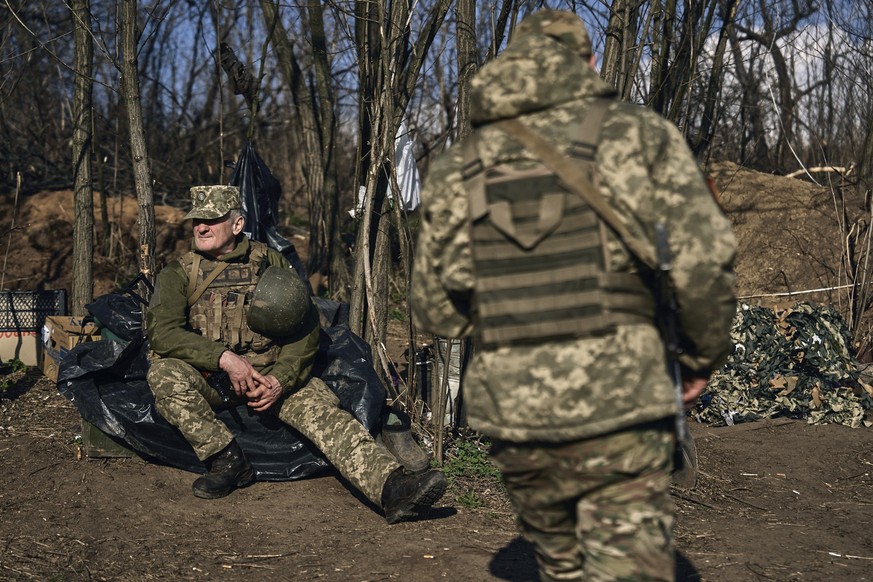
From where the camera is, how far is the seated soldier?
5219 millimetres

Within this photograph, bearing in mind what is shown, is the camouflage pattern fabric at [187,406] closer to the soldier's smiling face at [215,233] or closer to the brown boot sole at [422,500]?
the soldier's smiling face at [215,233]

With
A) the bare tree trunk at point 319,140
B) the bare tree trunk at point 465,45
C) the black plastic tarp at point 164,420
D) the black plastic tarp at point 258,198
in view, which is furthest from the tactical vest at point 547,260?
the bare tree trunk at point 319,140

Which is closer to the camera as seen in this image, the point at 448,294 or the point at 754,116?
the point at 448,294

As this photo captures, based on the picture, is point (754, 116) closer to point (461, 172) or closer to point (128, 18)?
point (128, 18)

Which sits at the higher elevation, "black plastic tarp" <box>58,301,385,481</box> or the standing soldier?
the standing soldier

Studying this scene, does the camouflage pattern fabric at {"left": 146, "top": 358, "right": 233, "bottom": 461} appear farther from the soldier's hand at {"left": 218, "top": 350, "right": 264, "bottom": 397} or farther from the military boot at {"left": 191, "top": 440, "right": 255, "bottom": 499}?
the soldier's hand at {"left": 218, "top": 350, "right": 264, "bottom": 397}

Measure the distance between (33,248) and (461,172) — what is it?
409 inches

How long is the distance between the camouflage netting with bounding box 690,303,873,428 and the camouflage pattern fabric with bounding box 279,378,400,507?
3.47m

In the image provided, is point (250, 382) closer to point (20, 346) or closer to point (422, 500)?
point (422, 500)

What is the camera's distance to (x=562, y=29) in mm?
2807

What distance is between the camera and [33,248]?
11922 mm

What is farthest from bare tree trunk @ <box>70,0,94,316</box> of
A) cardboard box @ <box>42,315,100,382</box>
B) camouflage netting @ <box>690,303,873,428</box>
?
camouflage netting @ <box>690,303,873,428</box>

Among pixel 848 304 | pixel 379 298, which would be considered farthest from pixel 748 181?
pixel 379 298

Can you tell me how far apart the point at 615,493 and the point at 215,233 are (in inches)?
133
